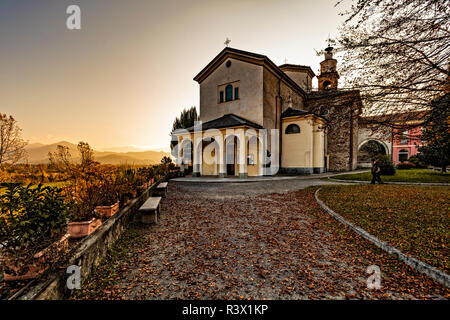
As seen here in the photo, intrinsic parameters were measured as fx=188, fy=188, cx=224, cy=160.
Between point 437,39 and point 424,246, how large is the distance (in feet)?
13.9

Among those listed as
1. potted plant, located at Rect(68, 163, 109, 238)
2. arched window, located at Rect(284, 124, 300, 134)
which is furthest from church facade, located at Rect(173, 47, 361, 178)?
potted plant, located at Rect(68, 163, 109, 238)

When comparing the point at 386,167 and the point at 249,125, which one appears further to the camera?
the point at 386,167

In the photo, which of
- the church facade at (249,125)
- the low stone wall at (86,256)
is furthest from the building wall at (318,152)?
the low stone wall at (86,256)

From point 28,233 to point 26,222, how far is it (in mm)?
153

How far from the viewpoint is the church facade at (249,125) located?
16578mm

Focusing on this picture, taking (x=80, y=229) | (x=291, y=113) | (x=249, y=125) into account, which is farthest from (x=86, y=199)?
(x=291, y=113)

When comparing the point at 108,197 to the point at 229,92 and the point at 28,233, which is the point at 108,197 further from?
the point at 229,92

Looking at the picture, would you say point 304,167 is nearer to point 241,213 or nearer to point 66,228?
point 241,213

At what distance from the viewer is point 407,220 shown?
4.97m

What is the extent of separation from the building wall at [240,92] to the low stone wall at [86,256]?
14946 millimetres

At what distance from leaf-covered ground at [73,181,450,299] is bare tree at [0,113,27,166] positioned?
3.85 m

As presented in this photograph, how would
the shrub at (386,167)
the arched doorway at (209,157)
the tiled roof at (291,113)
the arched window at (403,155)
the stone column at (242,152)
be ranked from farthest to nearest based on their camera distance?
the arched window at (403,155), the tiled roof at (291,113), the arched doorway at (209,157), the shrub at (386,167), the stone column at (242,152)

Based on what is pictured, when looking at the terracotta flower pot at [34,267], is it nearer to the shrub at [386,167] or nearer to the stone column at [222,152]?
the stone column at [222,152]

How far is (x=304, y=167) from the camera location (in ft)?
63.3
